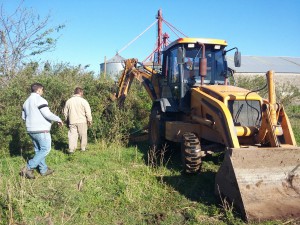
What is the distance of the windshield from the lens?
7516mm

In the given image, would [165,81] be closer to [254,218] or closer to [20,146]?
[20,146]

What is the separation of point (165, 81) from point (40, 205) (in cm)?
466

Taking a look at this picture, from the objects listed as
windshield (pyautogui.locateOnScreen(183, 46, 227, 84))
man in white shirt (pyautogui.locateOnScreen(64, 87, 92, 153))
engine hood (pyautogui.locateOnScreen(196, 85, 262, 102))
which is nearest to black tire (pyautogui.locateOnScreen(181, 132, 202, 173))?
engine hood (pyautogui.locateOnScreen(196, 85, 262, 102))

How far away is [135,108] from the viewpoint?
11.3 m

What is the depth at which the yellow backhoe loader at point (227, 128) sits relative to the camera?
4.79 metres

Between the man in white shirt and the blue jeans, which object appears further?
the man in white shirt

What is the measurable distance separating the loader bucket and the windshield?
2828 millimetres

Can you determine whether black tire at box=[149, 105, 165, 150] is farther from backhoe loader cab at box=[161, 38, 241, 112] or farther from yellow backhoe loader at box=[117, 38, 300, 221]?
→ backhoe loader cab at box=[161, 38, 241, 112]

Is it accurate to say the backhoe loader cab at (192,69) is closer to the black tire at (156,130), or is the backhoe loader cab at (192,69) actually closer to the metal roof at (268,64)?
the black tire at (156,130)

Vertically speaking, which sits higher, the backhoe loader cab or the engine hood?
the backhoe loader cab

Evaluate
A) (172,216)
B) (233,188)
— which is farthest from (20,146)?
(233,188)

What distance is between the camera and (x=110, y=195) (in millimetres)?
5469

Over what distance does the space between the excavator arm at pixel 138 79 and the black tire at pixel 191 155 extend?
10.4ft

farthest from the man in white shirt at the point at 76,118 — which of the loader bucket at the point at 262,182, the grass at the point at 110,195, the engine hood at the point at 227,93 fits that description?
the loader bucket at the point at 262,182
